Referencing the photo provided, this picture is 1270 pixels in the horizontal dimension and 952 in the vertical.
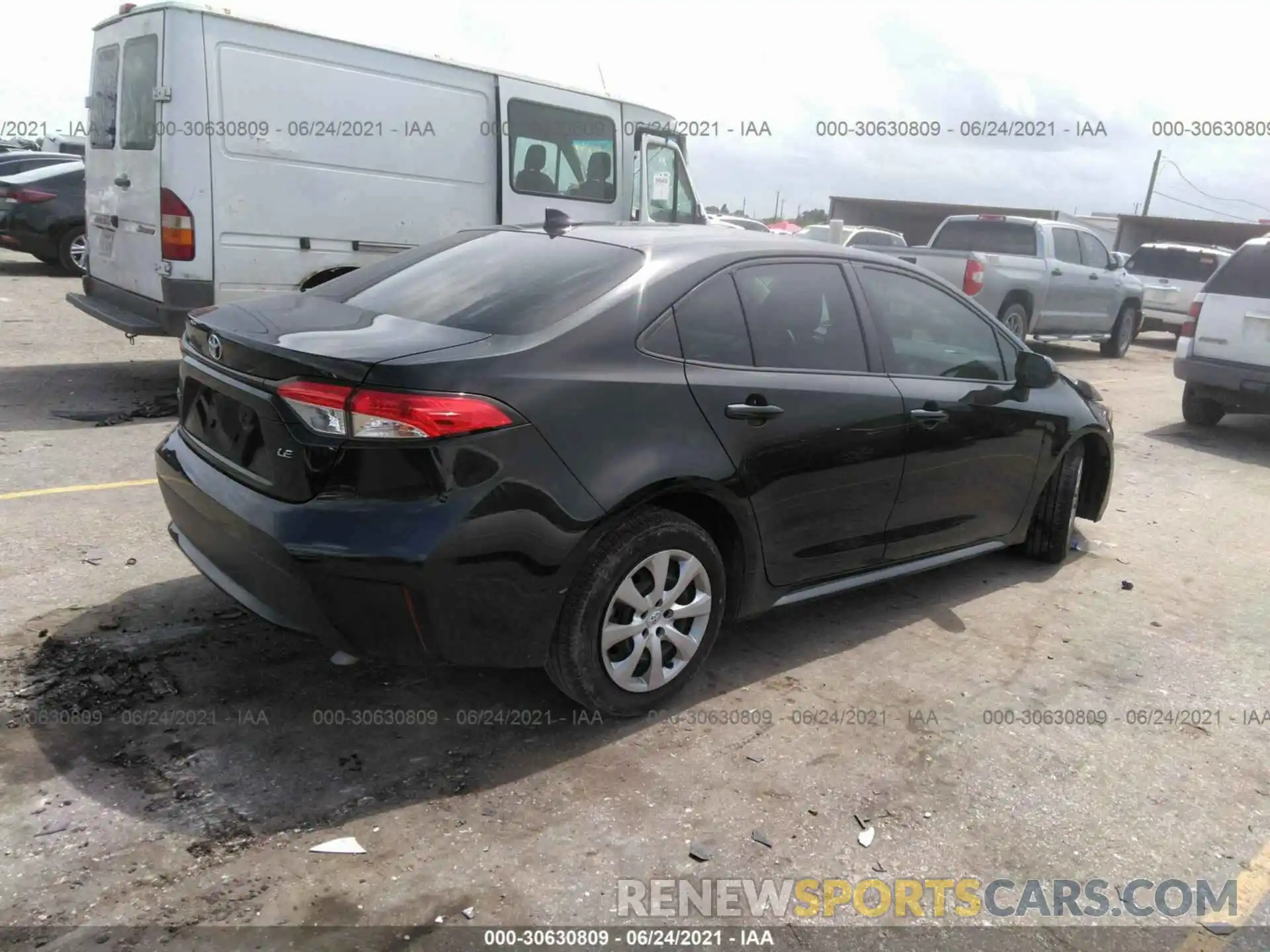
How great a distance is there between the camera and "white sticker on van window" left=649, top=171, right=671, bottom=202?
9.91 meters

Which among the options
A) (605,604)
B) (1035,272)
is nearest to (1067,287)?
(1035,272)

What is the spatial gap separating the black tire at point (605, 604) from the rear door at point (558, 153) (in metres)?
5.74

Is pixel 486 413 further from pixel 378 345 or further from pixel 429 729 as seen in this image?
pixel 429 729

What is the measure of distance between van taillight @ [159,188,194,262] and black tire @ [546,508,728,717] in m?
5.04

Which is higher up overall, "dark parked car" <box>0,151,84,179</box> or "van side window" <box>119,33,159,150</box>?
"dark parked car" <box>0,151,84,179</box>

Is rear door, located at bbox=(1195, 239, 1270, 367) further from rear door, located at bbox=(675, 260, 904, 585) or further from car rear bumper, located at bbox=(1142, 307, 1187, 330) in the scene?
car rear bumper, located at bbox=(1142, 307, 1187, 330)

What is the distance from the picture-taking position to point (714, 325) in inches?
141

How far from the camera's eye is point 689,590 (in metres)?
3.50

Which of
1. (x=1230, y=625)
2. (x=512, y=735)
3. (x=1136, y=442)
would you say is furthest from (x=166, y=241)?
(x=1136, y=442)

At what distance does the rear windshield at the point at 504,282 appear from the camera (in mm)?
3297

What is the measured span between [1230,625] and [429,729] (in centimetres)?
373

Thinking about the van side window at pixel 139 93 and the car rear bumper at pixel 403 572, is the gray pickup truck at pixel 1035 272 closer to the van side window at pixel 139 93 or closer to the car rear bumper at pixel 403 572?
the van side window at pixel 139 93

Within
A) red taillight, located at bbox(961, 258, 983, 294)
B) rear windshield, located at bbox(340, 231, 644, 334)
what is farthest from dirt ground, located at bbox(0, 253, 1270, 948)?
red taillight, located at bbox(961, 258, 983, 294)

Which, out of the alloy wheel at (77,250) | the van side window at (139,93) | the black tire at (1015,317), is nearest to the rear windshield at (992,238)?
the black tire at (1015,317)
